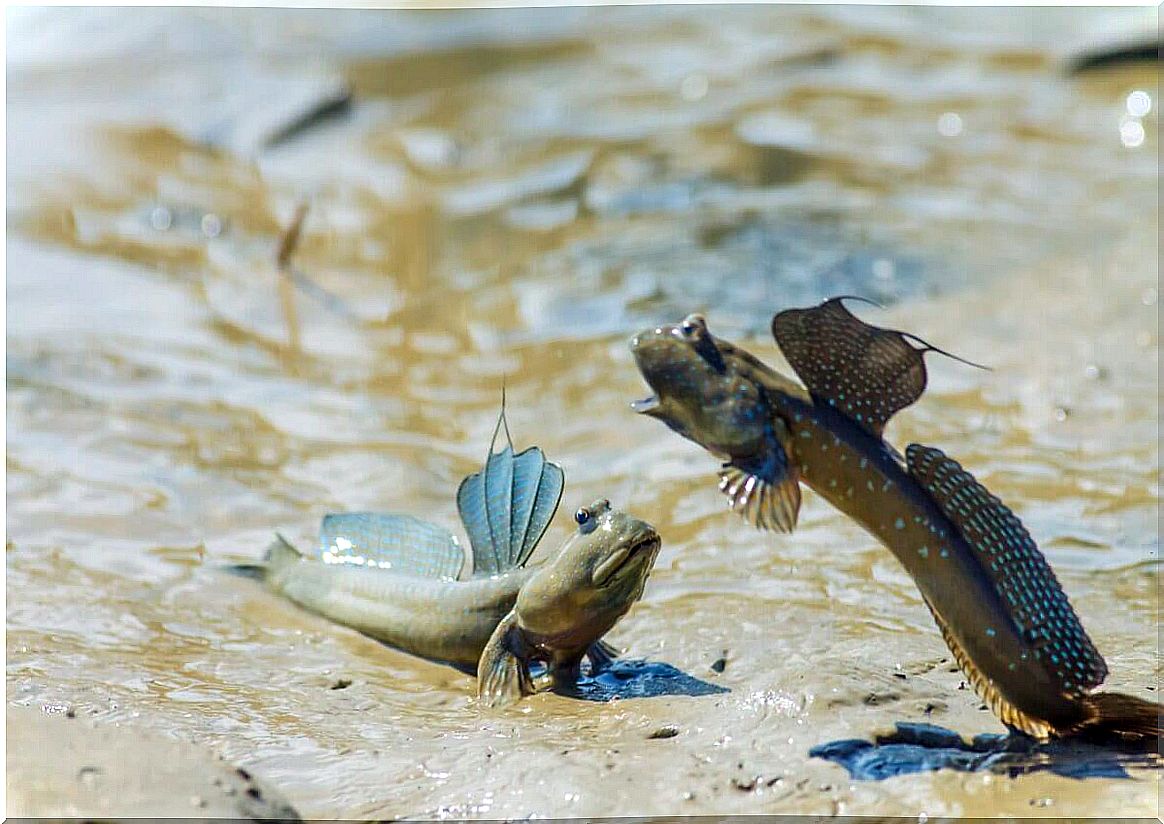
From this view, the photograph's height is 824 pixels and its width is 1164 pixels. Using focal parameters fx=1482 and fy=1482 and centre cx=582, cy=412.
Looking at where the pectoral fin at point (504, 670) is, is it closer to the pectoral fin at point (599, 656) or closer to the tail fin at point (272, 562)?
the pectoral fin at point (599, 656)

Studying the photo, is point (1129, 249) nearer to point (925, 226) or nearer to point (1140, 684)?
point (925, 226)

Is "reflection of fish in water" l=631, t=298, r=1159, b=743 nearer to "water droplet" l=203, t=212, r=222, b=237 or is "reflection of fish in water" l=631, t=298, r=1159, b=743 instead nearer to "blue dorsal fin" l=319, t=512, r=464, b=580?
"blue dorsal fin" l=319, t=512, r=464, b=580

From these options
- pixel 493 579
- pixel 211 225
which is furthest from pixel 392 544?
pixel 211 225

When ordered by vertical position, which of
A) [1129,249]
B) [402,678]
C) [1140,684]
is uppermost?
[1129,249]

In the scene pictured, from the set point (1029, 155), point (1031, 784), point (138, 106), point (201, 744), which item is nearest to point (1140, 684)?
point (1031, 784)

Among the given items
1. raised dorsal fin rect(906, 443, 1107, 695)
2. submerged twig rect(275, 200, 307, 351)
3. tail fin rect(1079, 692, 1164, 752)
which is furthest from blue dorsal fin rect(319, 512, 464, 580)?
submerged twig rect(275, 200, 307, 351)

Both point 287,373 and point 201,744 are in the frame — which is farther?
point 287,373
